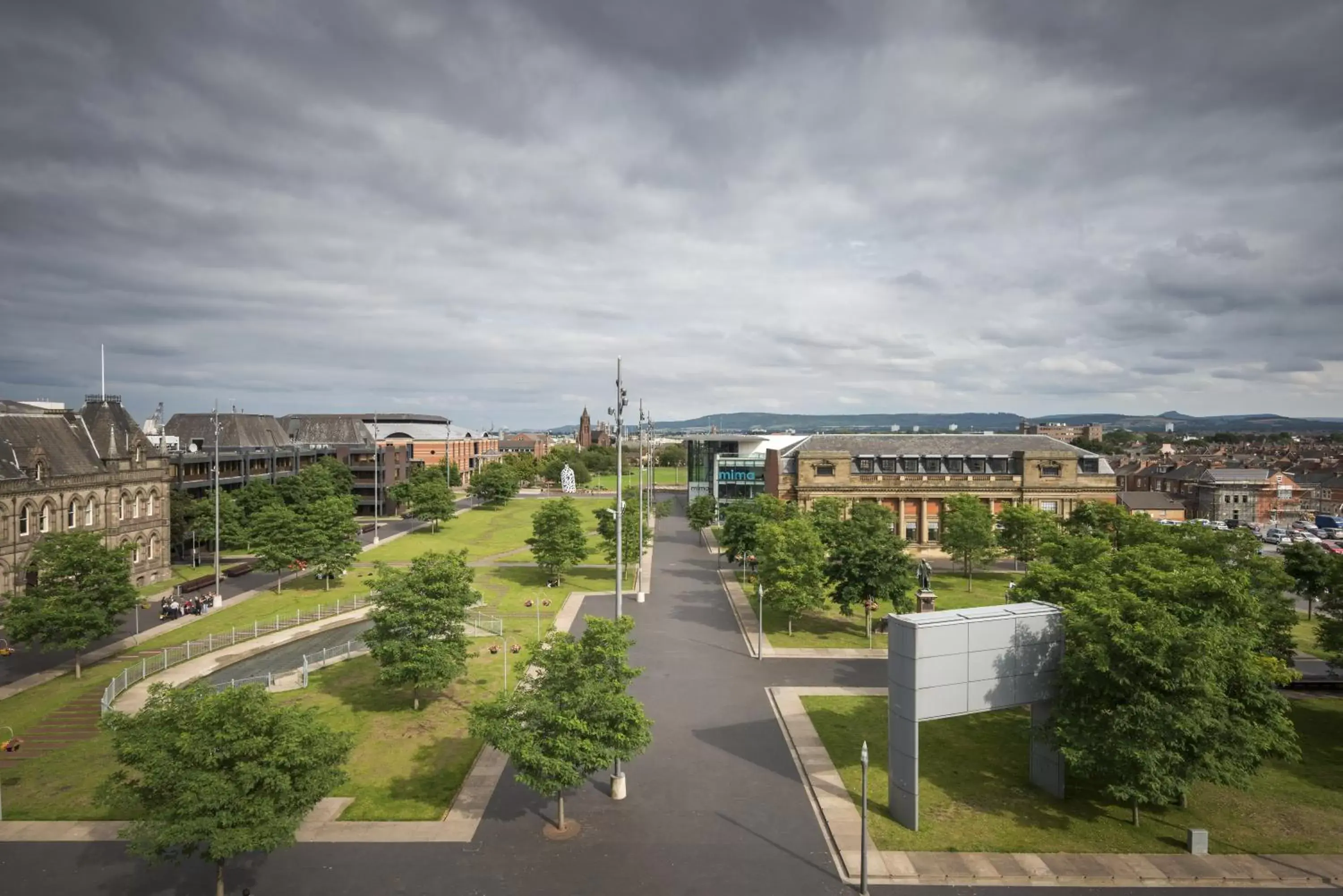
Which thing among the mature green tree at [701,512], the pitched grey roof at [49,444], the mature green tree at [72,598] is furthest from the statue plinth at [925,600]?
the pitched grey roof at [49,444]

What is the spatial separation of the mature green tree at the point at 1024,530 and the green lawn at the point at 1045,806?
26.0 meters

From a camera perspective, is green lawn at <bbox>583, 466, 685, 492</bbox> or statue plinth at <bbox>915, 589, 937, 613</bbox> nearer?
statue plinth at <bbox>915, 589, 937, 613</bbox>

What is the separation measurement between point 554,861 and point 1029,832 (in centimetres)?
1426

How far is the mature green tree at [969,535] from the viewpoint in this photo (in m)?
57.8

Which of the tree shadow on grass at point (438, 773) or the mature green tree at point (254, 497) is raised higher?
the mature green tree at point (254, 497)

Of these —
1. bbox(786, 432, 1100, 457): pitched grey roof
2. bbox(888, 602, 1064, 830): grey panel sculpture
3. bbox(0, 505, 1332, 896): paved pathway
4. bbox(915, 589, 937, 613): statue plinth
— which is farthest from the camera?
bbox(786, 432, 1100, 457): pitched grey roof

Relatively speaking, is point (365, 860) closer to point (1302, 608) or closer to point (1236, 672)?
point (1236, 672)

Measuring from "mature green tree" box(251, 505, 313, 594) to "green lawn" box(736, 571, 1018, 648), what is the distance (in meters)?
34.6

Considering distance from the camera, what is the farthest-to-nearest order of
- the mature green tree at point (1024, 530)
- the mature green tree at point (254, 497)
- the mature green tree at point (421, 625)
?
the mature green tree at point (254, 497), the mature green tree at point (1024, 530), the mature green tree at point (421, 625)

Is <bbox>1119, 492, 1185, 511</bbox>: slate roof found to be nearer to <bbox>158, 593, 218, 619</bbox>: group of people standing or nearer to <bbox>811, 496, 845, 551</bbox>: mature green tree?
<bbox>811, 496, 845, 551</bbox>: mature green tree

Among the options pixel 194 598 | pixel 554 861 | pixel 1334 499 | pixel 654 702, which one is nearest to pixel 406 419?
pixel 194 598

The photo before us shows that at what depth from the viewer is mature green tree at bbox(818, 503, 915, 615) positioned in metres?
43.3

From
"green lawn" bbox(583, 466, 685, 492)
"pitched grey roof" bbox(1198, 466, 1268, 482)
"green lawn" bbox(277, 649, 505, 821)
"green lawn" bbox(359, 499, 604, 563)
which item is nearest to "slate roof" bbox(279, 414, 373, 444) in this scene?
"green lawn" bbox(359, 499, 604, 563)

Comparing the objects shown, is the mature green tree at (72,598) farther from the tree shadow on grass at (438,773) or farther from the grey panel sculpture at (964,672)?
the grey panel sculpture at (964,672)
